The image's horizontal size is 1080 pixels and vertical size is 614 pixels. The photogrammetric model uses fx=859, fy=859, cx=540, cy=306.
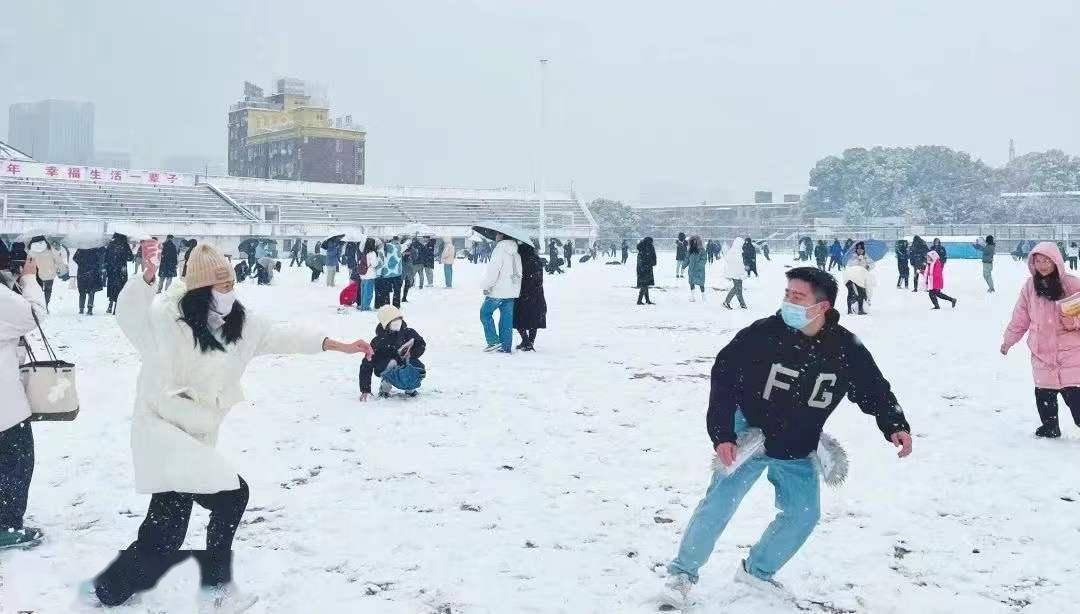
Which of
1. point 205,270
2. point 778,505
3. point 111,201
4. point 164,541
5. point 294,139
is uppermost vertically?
point 294,139

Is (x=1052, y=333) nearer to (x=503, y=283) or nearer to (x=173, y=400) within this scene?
(x=173, y=400)

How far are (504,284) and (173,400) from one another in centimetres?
718

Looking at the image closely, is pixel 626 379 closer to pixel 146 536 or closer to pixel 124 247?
pixel 146 536

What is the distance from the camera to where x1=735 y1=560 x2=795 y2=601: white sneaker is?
350cm

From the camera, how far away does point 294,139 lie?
91688mm

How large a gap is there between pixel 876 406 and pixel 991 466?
2.75 meters

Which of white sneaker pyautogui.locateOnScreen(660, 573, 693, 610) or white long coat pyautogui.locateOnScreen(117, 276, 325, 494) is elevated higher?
white long coat pyautogui.locateOnScreen(117, 276, 325, 494)

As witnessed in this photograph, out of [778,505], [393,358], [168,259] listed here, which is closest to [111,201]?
[168,259]

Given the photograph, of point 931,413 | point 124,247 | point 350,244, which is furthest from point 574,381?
point 350,244

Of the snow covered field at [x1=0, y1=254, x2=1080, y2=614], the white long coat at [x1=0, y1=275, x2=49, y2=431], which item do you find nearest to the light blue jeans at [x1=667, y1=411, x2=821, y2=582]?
the snow covered field at [x1=0, y1=254, x2=1080, y2=614]

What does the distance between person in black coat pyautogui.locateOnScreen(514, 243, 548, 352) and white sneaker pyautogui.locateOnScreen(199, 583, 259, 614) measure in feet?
23.7

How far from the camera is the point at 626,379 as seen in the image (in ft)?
29.1

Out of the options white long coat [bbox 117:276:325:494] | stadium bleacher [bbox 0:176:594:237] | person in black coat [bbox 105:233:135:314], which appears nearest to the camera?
white long coat [bbox 117:276:325:494]

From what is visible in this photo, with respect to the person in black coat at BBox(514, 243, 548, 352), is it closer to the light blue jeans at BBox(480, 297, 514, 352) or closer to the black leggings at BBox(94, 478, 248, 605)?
the light blue jeans at BBox(480, 297, 514, 352)
